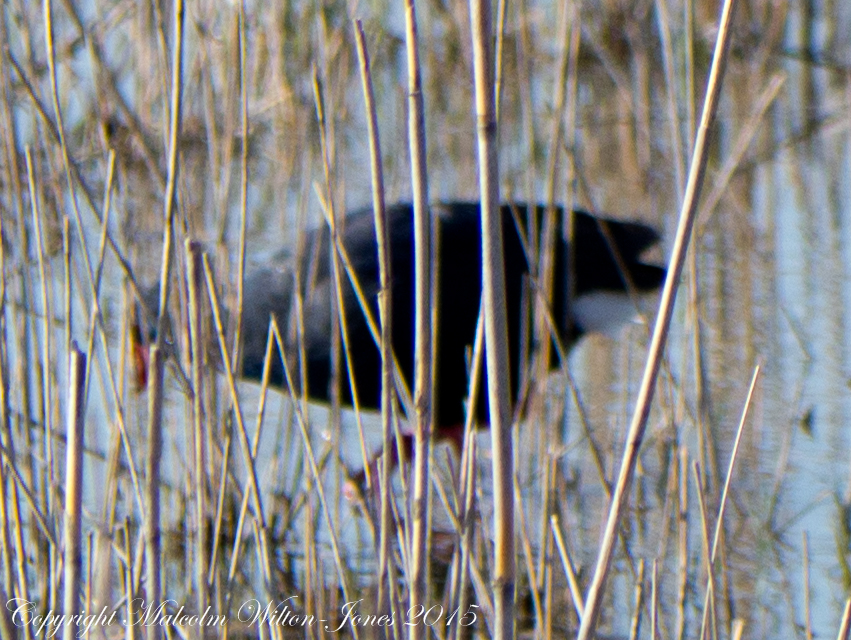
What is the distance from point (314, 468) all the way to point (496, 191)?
0.64m

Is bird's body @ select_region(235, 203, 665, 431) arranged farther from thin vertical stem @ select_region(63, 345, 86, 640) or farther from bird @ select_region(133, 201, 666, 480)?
thin vertical stem @ select_region(63, 345, 86, 640)

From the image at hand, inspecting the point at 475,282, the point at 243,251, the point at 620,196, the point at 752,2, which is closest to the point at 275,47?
the point at 620,196

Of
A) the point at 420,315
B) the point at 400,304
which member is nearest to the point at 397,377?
the point at 420,315

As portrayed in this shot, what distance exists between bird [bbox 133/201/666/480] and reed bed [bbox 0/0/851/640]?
0.06 m

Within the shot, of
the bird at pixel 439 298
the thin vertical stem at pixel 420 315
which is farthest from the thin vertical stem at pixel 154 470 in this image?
the bird at pixel 439 298

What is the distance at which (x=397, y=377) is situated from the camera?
1.31 metres

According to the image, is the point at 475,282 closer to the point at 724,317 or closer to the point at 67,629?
the point at 724,317

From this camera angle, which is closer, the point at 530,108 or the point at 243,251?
the point at 243,251

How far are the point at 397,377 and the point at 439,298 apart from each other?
1.25m

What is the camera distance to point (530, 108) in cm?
167

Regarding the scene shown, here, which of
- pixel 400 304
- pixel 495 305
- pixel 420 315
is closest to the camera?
pixel 495 305

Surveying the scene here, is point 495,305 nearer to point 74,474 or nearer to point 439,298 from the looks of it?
point 74,474

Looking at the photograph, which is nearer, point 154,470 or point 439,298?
point 154,470

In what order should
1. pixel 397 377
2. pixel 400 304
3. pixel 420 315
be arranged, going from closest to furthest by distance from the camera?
pixel 420 315
pixel 397 377
pixel 400 304
